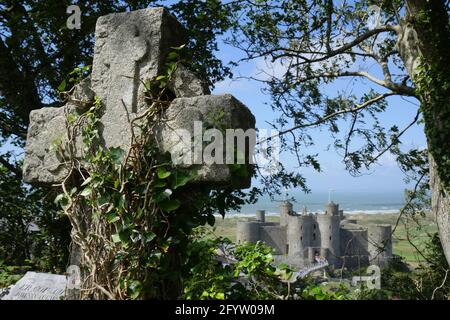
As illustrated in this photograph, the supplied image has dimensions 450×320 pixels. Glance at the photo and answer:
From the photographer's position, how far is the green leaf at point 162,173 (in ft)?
8.11

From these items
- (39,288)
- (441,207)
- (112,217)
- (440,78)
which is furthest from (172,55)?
(441,207)

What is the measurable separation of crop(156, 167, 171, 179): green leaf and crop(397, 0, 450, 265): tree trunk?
5.75 metres

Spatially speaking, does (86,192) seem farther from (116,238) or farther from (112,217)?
(116,238)

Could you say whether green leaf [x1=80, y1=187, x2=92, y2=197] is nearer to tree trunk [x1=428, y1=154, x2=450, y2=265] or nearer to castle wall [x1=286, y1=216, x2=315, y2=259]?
tree trunk [x1=428, y1=154, x2=450, y2=265]

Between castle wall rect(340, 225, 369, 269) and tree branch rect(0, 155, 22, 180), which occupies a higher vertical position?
tree branch rect(0, 155, 22, 180)

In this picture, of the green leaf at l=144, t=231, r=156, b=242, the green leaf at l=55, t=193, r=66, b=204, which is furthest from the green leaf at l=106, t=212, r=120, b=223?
the green leaf at l=55, t=193, r=66, b=204

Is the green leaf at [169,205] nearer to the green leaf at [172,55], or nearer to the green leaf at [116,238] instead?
the green leaf at [116,238]

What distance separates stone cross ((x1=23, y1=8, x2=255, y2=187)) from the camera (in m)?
2.54

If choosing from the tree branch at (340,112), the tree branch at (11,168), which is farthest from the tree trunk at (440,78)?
the tree branch at (11,168)

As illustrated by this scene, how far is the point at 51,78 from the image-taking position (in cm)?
797

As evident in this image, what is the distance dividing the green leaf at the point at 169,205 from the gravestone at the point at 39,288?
1.90 meters
